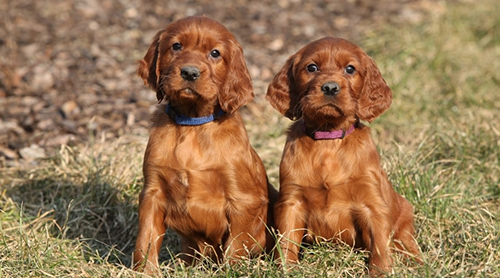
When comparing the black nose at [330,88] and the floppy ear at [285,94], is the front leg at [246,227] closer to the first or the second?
the floppy ear at [285,94]

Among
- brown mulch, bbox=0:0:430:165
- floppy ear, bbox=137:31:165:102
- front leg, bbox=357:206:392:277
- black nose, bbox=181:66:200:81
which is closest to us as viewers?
black nose, bbox=181:66:200:81

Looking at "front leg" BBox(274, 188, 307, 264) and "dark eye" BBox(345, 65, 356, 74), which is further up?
"dark eye" BBox(345, 65, 356, 74)

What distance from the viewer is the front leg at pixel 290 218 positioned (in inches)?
194

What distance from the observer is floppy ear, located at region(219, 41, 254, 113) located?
4.93 m

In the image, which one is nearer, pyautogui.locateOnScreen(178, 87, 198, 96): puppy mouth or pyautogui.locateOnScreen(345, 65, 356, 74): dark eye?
pyautogui.locateOnScreen(178, 87, 198, 96): puppy mouth

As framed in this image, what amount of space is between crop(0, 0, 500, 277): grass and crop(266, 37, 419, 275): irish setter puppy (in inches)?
6.7

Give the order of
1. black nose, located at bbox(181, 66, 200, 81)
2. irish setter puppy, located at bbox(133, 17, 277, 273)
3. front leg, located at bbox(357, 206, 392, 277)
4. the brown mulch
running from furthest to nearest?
1. the brown mulch
2. irish setter puppy, located at bbox(133, 17, 277, 273)
3. front leg, located at bbox(357, 206, 392, 277)
4. black nose, located at bbox(181, 66, 200, 81)

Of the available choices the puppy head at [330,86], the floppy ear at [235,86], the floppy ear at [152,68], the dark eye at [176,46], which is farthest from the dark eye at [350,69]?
the floppy ear at [152,68]

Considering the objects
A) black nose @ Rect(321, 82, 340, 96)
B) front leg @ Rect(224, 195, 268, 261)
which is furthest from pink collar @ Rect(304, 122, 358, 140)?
front leg @ Rect(224, 195, 268, 261)

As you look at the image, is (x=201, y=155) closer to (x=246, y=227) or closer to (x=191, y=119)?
(x=191, y=119)

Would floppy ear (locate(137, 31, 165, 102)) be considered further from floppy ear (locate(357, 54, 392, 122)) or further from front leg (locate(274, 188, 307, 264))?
floppy ear (locate(357, 54, 392, 122))

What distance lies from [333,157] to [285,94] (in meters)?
0.56

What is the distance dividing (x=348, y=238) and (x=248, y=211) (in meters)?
0.71

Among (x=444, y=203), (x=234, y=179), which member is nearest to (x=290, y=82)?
(x=234, y=179)
